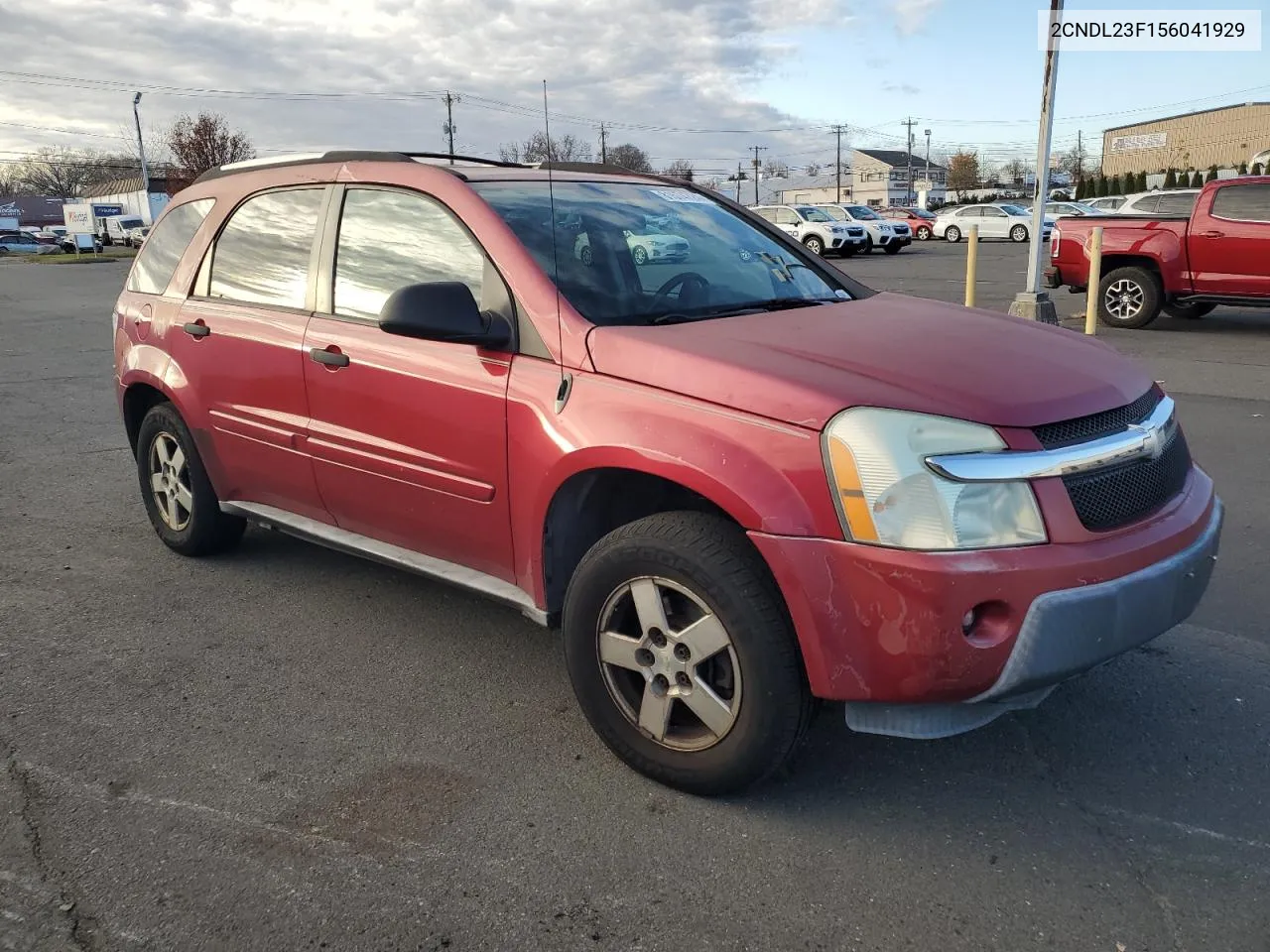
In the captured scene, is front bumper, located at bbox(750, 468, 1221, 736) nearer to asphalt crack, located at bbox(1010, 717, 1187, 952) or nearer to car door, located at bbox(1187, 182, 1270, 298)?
asphalt crack, located at bbox(1010, 717, 1187, 952)

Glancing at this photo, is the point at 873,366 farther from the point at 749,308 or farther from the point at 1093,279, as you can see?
the point at 1093,279

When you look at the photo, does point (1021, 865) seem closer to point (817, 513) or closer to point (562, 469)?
point (817, 513)

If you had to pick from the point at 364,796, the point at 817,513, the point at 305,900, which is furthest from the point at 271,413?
the point at 817,513

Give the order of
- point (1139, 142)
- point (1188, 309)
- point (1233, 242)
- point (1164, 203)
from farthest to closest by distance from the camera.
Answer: point (1139, 142), point (1188, 309), point (1164, 203), point (1233, 242)

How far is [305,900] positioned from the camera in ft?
8.11

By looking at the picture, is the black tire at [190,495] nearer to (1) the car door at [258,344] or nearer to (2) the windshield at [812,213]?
(1) the car door at [258,344]

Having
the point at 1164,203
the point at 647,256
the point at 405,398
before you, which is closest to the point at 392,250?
the point at 405,398

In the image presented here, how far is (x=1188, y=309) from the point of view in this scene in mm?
13062

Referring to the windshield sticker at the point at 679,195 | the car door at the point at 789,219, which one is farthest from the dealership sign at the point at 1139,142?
the windshield sticker at the point at 679,195

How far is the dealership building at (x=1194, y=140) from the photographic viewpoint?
200 ft

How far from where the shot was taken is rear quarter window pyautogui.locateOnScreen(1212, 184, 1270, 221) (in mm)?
11359

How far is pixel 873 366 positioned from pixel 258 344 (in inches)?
96.9

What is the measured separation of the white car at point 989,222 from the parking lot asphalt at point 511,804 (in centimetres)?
3569

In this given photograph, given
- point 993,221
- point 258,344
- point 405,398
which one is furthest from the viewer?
point 993,221
